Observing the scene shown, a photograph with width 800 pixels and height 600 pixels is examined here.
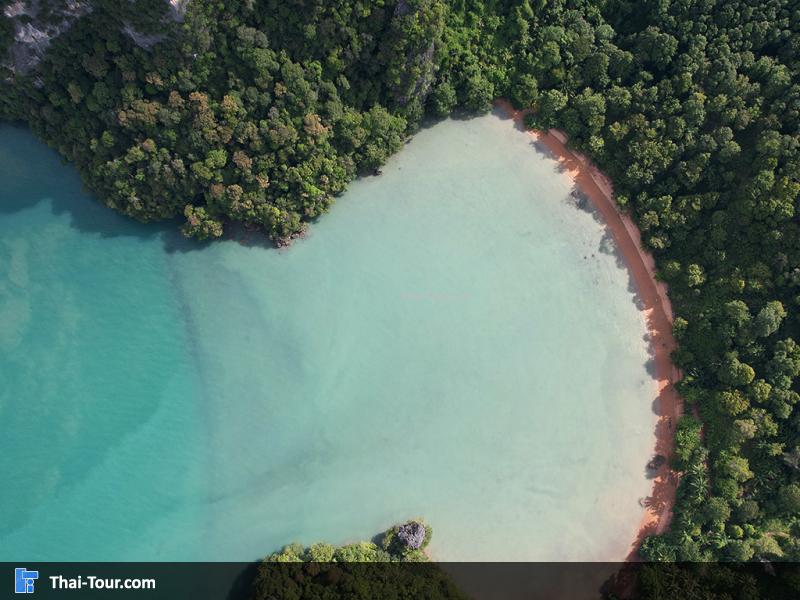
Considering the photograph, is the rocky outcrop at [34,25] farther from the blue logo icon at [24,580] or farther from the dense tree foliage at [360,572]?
the dense tree foliage at [360,572]

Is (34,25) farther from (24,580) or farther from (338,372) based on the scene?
(24,580)

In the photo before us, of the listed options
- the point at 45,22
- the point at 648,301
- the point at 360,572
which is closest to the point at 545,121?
the point at 648,301

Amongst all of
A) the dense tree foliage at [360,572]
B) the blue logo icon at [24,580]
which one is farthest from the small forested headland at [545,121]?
the blue logo icon at [24,580]

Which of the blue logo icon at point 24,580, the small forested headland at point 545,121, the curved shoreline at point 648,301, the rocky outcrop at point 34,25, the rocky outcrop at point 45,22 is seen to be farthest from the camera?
the curved shoreline at point 648,301

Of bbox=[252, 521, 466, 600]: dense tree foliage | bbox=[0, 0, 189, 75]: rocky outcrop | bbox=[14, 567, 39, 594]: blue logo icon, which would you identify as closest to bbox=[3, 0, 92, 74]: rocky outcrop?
bbox=[0, 0, 189, 75]: rocky outcrop

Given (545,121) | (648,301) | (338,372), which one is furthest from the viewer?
(545,121)

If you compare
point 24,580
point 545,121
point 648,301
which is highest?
point 545,121
